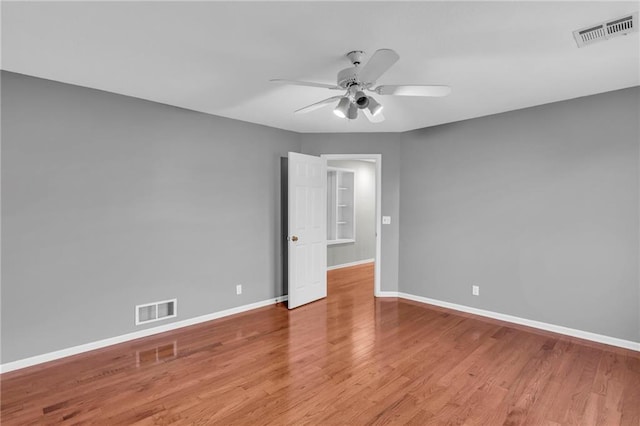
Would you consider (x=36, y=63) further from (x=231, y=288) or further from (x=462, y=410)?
(x=462, y=410)

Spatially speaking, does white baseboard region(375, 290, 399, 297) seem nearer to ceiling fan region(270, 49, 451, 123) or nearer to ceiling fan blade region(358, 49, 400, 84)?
ceiling fan region(270, 49, 451, 123)

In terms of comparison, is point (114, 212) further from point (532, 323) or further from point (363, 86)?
point (532, 323)

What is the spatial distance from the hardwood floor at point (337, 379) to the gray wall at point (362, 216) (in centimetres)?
353

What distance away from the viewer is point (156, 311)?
375 centimetres

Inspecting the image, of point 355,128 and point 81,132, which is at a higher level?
point 355,128

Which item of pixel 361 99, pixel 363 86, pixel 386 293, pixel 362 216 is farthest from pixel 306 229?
pixel 362 216

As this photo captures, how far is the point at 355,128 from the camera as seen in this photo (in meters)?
4.84

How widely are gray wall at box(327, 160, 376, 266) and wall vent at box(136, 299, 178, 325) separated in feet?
12.9

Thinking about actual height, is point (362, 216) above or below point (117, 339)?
above

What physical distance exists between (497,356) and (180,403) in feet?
8.87

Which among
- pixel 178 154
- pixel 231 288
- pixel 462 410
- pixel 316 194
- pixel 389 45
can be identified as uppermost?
pixel 389 45

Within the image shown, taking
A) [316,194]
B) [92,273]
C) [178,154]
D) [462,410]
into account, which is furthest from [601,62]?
[92,273]

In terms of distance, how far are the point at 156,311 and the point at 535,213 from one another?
4.30m

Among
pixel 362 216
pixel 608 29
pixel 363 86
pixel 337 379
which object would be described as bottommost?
pixel 337 379
